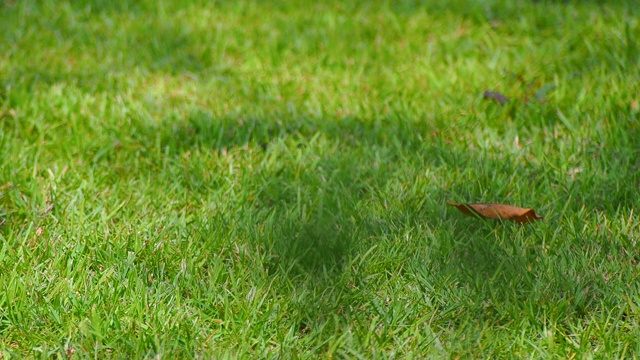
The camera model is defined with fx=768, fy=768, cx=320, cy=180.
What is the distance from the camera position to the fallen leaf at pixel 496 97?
10.9 ft

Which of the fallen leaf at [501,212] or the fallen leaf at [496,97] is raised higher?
the fallen leaf at [496,97]

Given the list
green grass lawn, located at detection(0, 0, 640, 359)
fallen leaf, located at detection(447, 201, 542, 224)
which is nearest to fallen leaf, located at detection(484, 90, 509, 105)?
green grass lawn, located at detection(0, 0, 640, 359)

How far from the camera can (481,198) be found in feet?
8.52

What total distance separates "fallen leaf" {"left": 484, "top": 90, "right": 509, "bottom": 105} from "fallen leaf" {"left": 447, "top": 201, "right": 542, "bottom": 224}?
98 cm

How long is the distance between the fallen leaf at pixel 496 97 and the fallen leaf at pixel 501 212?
3.22ft

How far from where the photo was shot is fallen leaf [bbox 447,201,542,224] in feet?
7.92

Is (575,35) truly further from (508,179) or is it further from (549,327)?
(549,327)

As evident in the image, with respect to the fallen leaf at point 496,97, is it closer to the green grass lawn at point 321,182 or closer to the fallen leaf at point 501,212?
the green grass lawn at point 321,182

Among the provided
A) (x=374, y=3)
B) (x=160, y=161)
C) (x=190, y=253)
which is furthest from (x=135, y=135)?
(x=374, y=3)

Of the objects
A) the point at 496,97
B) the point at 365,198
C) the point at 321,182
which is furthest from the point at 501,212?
the point at 496,97

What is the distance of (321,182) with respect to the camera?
274 cm

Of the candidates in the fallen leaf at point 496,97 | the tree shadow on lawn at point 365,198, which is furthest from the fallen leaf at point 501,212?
the fallen leaf at point 496,97

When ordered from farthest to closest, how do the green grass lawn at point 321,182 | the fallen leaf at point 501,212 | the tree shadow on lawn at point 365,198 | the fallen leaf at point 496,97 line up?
the fallen leaf at point 496,97 → the fallen leaf at point 501,212 → the tree shadow on lawn at point 365,198 → the green grass lawn at point 321,182

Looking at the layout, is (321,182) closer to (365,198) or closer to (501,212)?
(365,198)
